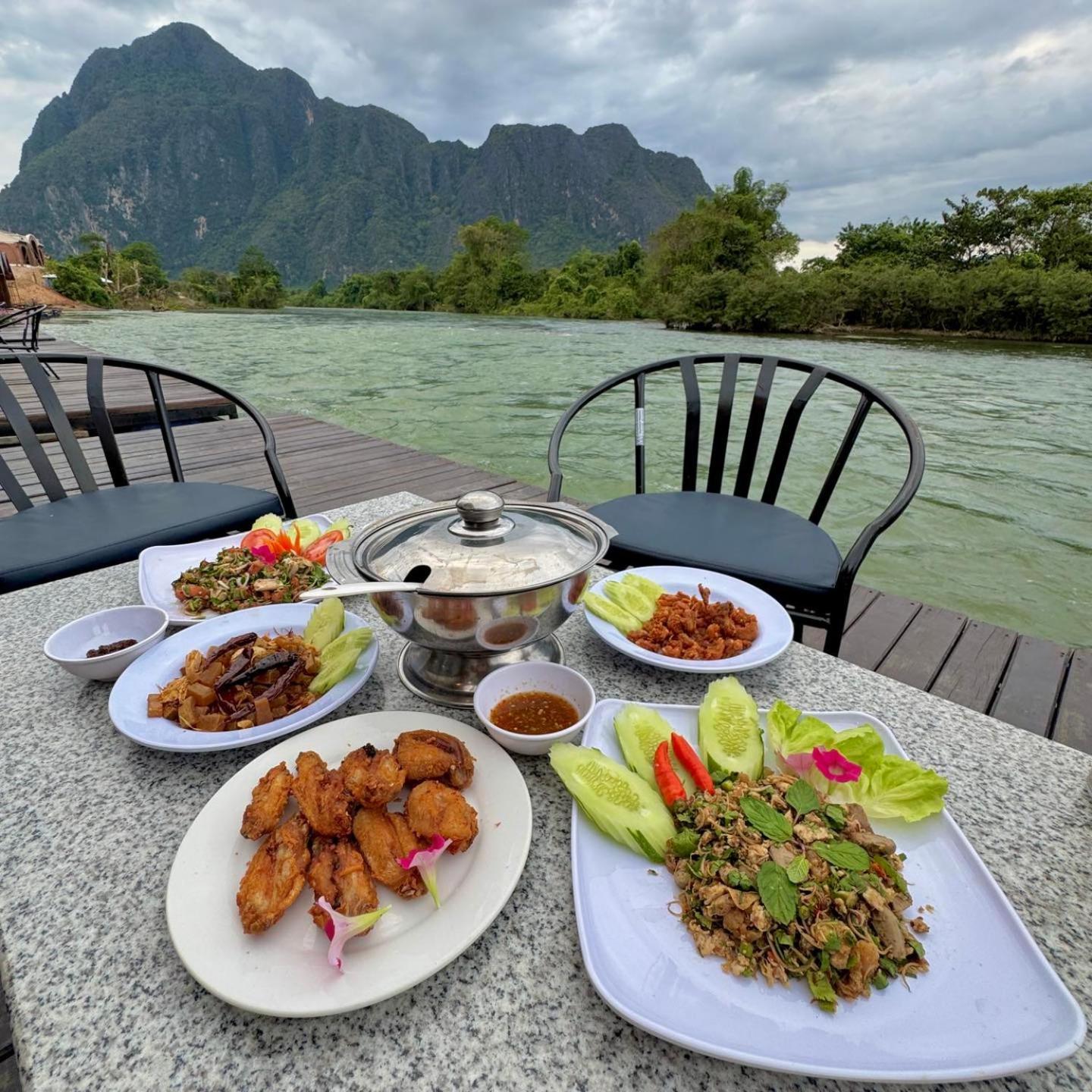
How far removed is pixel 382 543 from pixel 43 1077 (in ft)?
2.50

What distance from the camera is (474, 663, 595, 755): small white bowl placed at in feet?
2.88

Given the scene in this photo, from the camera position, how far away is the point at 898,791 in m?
0.78

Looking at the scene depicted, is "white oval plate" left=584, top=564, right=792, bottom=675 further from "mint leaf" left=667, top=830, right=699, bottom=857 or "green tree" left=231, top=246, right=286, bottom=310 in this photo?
"green tree" left=231, top=246, right=286, bottom=310

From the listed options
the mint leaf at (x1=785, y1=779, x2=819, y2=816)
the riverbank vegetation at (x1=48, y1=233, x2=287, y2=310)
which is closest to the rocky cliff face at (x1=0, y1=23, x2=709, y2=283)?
the riverbank vegetation at (x1=48, y1=233, x2=287, y2=310)

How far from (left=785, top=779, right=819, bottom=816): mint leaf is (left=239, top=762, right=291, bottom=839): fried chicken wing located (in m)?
0.66

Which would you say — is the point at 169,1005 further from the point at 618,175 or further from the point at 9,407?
the point at 618,175

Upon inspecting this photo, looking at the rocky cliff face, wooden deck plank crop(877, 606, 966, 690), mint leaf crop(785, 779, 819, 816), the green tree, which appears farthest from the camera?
the rocky cliff face

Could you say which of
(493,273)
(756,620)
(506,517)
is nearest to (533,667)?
(506,517)

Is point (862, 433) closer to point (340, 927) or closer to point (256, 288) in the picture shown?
point (340, 927)

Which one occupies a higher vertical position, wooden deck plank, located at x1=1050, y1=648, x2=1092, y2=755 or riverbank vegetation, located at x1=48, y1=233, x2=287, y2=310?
riverbank vegetation, located at x1=48, y1=233, x2=287, y2=310

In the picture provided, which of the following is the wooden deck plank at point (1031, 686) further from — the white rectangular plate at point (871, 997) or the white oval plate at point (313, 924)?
the white oval plate at point (313, 924)

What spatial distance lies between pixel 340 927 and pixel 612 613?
0.80 meters

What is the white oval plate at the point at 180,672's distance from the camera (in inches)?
35.7

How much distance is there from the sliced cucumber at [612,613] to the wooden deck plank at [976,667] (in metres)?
1.70
